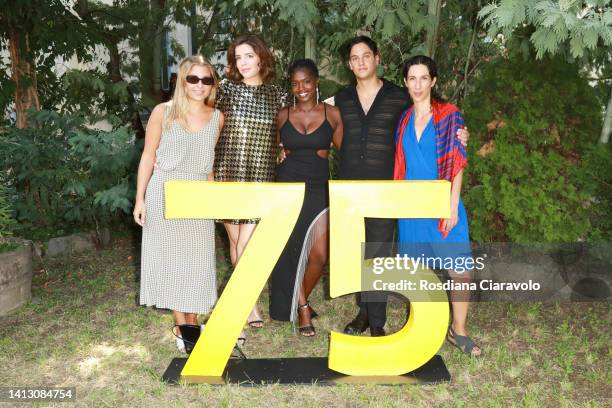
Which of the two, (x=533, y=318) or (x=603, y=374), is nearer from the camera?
(x=603, y=374)

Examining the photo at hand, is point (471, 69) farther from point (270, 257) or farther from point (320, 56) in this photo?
point (270, 257)

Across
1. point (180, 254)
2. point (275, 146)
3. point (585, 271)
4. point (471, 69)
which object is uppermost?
point (471, 69)

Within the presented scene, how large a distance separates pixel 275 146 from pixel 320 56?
3460mm

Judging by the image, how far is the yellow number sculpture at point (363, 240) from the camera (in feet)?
11.5

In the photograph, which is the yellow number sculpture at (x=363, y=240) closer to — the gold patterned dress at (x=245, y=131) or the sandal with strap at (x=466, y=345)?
the sandal with strap at (x=466, y=345)

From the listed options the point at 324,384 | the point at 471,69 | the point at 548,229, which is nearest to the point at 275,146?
the point at 324,384

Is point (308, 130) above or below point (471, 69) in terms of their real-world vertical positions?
below

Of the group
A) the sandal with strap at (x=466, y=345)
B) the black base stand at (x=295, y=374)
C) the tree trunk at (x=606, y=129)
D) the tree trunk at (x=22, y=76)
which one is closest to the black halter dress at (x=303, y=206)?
the black base stand at (x=295, y=374)

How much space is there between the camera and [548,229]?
4.89m

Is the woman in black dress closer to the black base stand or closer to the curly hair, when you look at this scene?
the curly hair

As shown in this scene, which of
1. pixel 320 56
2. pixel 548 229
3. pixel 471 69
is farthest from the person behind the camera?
pixel 320 56

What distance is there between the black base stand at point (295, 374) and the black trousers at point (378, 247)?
1.50 feet

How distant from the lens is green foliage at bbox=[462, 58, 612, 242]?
4.88m

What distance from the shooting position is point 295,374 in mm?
3863
